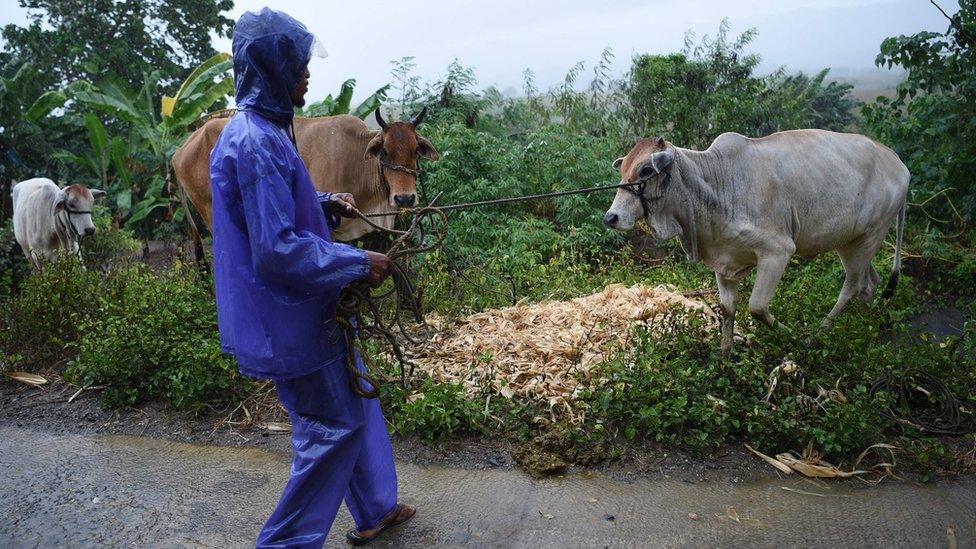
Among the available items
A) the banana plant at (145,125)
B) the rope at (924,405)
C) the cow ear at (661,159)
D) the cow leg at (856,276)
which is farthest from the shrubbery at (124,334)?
the banana plant at (145,125)

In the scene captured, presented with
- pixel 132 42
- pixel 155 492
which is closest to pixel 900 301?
pixel 155 492

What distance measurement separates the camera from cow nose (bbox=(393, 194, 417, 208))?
597 centimetres

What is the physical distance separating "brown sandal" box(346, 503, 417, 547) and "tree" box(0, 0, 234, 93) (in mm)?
11226

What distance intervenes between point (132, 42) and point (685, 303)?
40.7ft

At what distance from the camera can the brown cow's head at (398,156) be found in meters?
6.02

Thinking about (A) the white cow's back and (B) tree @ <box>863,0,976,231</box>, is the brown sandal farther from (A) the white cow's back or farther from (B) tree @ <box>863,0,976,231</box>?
(A) the white cow's back

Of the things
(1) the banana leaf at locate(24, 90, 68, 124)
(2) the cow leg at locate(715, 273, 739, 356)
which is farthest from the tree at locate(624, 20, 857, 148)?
(1) the banana leaf at locate(24, 90, 68, 124)

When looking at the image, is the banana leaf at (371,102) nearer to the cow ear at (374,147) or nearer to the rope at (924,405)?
the cow ear at (374,147)

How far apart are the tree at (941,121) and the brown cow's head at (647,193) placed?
3.62m

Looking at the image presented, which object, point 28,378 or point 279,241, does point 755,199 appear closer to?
point 279,241

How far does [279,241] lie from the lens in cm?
266

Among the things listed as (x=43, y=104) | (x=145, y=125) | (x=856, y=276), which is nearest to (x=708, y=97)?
(x=856, y=276)

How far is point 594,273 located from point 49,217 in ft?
18.7

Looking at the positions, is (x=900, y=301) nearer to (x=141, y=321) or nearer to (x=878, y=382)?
(x=878, y=382)
